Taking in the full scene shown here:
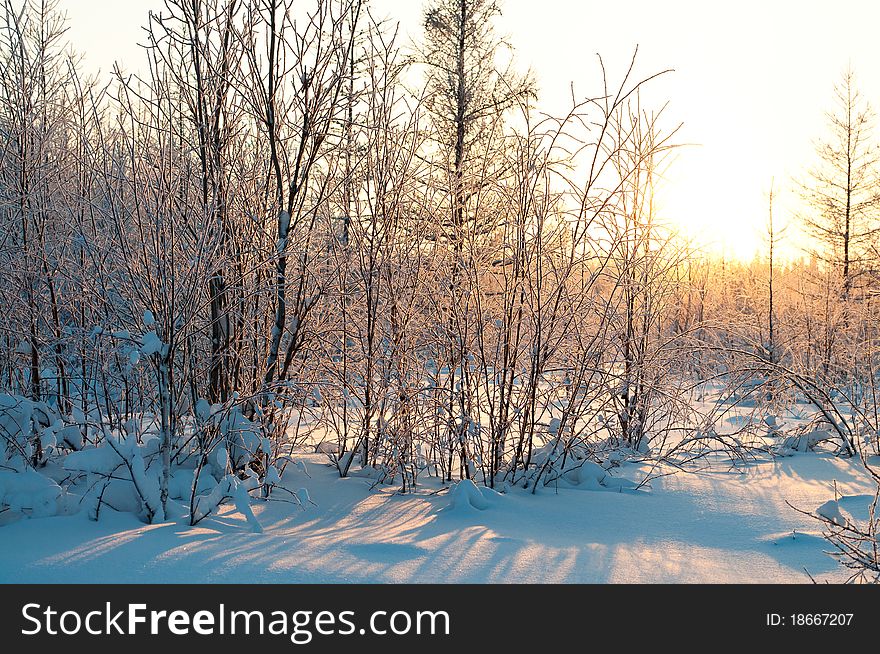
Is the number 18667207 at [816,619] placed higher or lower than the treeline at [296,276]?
lower

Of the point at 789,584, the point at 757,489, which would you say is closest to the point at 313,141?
the point at 789,584

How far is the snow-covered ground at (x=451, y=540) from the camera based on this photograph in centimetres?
242

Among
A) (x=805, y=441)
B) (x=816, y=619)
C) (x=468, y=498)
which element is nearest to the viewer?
(x=816, y=619)

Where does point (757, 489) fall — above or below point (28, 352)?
below

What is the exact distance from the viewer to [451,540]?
2980 mm

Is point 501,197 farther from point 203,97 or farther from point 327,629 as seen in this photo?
point 327,629

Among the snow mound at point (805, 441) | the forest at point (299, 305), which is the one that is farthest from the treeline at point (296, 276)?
the snow mound at point (805, 441)

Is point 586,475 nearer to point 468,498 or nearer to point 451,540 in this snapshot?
point 468,498

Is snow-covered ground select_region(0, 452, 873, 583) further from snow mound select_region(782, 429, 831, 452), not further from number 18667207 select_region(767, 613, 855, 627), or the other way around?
snow mound select_region(782, 429, 831, 452)

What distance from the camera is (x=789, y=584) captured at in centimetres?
258

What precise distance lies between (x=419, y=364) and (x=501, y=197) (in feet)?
4.00

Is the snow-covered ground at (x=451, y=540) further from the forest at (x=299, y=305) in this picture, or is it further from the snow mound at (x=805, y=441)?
the snow mound at (x=805, y=441)

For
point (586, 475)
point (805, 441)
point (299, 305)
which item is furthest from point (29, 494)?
point (805, 441)

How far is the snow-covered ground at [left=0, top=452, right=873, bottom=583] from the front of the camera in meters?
2.42
